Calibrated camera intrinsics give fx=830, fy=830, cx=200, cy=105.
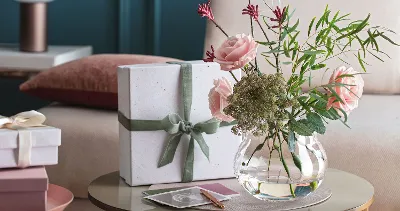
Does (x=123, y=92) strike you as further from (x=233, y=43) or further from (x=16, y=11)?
(x=16, y=11)

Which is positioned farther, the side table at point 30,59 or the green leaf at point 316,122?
the side table at point 30,59

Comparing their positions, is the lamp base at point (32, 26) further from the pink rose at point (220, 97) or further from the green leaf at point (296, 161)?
the green leaf at point (296, 161)

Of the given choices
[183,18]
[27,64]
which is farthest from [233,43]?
[183,18]

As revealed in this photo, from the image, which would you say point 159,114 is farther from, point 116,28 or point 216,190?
point 116,28

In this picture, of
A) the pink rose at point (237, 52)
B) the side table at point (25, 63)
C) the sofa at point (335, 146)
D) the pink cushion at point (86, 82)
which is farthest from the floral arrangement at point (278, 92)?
the side table at point (25, 63)

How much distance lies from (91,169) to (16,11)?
4.65 ft

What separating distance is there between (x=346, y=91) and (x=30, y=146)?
58 centimetres

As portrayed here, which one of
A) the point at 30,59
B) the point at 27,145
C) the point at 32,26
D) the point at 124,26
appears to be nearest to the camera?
the point at 27,145

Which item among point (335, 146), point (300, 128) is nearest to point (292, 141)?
point (300, 128)

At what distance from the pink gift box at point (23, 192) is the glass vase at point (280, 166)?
14.3 inches

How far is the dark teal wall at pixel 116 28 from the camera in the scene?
10.9 feet

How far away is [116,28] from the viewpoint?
337cm

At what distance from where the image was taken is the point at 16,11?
11.1ft

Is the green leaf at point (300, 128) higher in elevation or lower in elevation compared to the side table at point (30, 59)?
higher
